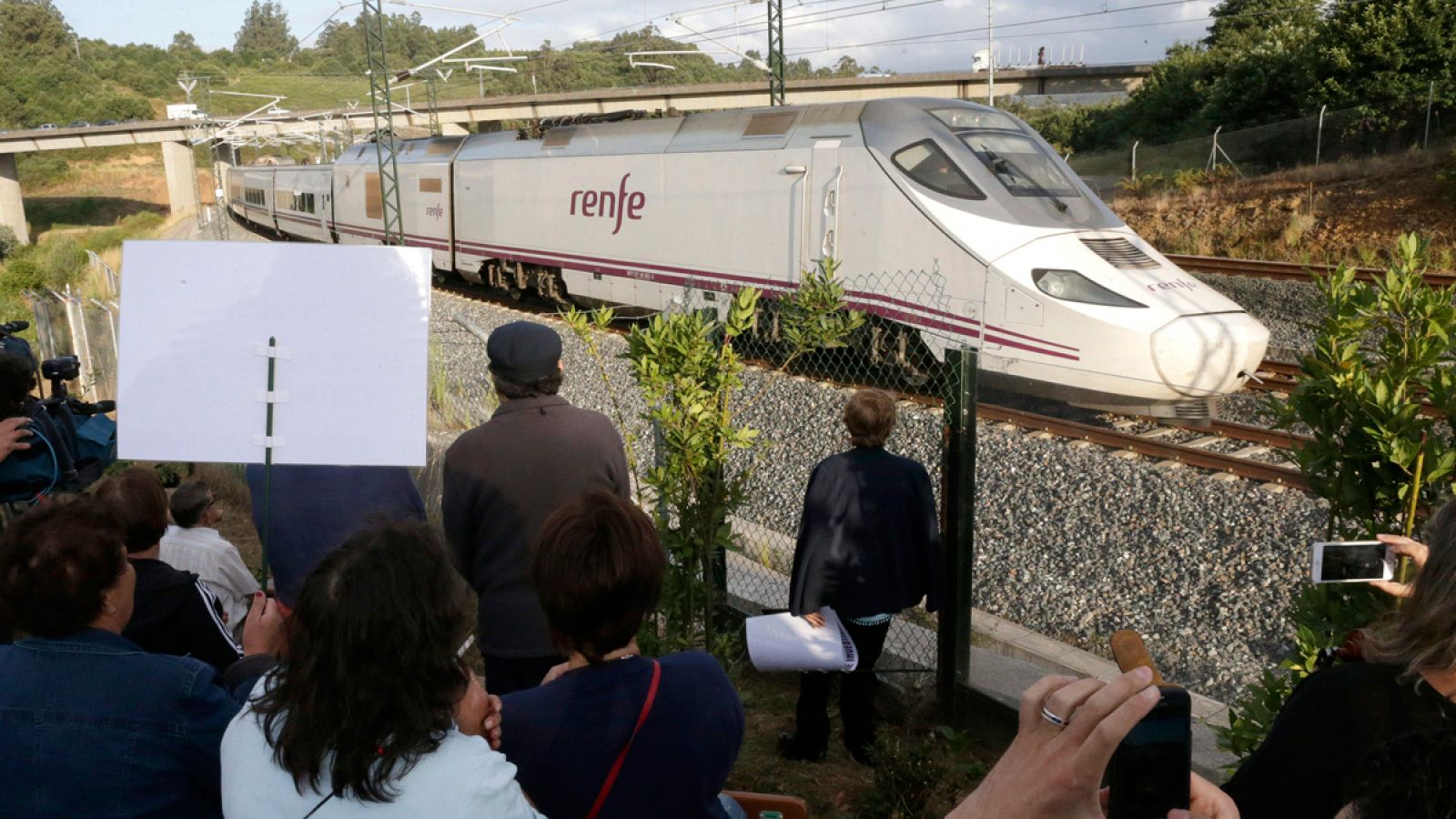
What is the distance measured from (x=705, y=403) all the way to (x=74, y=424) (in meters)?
2.77

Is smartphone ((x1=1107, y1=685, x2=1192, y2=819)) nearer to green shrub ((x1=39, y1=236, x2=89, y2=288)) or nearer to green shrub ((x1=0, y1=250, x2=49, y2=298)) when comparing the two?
green shrub ((x1=0, y1=250, x2=49, y2=298))

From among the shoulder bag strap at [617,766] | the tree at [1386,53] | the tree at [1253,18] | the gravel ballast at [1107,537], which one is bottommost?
the gravel ballast at [1107,537]

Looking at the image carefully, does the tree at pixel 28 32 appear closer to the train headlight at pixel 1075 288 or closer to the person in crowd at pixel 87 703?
the train headlight at pixel 1075 288

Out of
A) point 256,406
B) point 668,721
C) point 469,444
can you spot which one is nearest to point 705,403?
point 469,444

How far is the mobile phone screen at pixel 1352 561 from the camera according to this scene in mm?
2236

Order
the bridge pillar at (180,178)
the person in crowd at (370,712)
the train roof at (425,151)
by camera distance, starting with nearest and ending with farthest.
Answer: the person in crowd at (370,712) < the train roof at (425,151) < the bridge pillar at (180,178)

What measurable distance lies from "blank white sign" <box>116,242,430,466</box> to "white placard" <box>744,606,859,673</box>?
146cm

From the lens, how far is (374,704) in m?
1.88

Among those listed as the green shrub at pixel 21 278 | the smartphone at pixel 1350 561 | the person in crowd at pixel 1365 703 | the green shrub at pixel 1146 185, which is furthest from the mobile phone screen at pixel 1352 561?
the green shrub at pixel 21 278

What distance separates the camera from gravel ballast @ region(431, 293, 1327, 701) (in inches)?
211

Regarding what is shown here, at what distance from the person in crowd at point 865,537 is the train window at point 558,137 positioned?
13029mm

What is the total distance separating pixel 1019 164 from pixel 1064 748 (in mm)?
10634

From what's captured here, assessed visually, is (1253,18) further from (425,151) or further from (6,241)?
(6,241)

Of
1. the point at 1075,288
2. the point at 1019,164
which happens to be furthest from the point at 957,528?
the point at 1019,164
